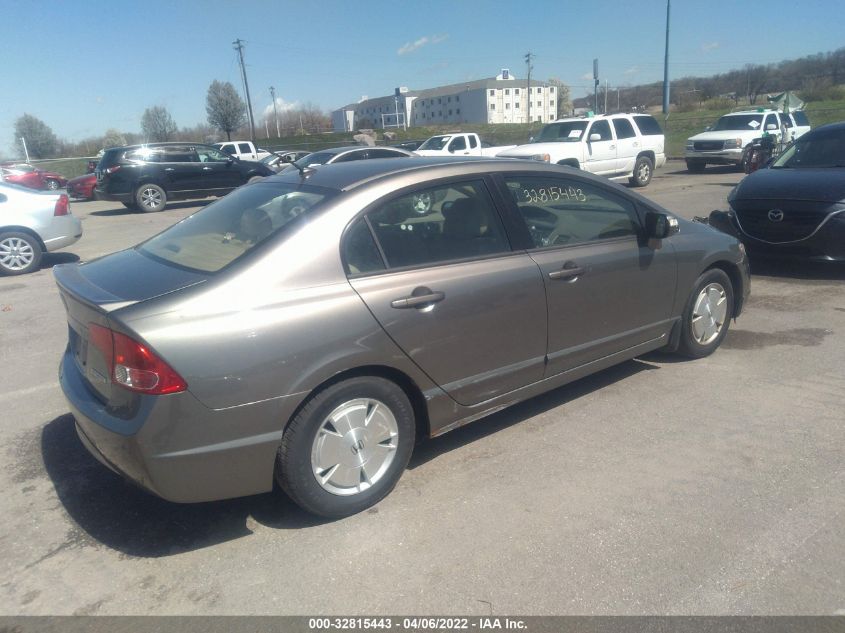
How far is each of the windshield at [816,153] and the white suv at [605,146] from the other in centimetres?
739

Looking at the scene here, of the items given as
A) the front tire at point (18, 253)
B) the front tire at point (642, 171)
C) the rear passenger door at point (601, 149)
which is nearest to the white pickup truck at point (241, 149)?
the rear passenger door at point (601, 149)

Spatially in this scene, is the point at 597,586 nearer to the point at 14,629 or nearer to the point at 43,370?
the point at 14,629

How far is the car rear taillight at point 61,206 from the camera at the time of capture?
A: 9.95 meters

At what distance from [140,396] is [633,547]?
87.9 inches

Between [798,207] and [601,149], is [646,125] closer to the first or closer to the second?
[601,149]

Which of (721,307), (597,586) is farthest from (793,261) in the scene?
(597,586)

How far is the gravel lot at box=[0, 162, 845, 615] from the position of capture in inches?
104

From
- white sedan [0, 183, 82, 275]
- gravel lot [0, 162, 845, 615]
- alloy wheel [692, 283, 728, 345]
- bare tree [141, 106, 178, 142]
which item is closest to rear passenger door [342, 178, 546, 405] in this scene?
gravel lot [0, 162, 845, 615]

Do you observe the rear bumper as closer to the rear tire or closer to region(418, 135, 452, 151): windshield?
region(418, 135, 452, 151): windshield

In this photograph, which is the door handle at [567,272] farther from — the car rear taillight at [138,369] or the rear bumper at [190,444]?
the car rear taillight at [138,369]

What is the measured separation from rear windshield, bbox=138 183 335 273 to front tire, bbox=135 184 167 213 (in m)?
15.4

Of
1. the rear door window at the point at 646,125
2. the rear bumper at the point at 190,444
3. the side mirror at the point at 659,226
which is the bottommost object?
the rear bumper at the point at 190,444

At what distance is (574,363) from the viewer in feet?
13.3

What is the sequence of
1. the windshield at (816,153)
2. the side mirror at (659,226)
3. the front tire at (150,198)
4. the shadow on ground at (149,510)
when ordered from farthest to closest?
the front tire at (150,198), the windshield at (816,153), the side mirror at (659,226), the shadow on ground at (149,510)
